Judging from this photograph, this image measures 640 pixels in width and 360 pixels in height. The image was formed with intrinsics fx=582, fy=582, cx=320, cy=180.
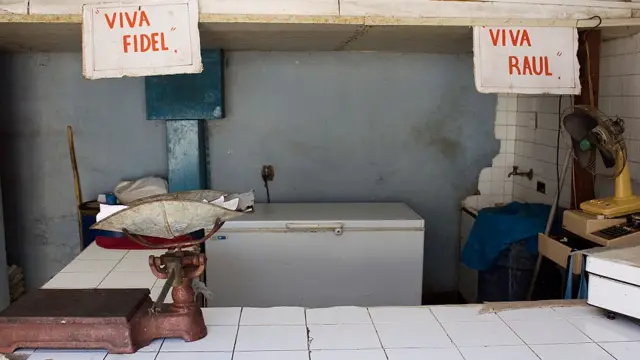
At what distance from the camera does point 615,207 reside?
2711 millimetres

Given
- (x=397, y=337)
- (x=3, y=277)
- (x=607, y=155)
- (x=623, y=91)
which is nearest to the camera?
(x=397, y=337)

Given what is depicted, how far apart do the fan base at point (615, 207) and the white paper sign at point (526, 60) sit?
55 centimetres

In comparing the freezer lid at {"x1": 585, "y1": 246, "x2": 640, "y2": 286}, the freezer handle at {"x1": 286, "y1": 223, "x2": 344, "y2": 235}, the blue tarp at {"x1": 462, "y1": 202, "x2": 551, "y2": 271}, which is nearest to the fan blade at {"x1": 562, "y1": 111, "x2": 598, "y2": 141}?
the freezer lid at {"x1": 585, "y1": 246, "x2": 640, "y2": 286}

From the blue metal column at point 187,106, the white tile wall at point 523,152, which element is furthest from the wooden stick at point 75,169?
the white tile wall at point 523,152

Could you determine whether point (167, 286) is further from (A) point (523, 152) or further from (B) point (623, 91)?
(A) point (523, 152)

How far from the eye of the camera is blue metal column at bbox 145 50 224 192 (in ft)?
13.2

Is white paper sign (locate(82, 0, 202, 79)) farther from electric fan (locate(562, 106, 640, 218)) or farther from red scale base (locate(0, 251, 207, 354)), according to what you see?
electric fan (locate(562, 106, 640, 218))

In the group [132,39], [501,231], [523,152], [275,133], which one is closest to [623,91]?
[501,231]

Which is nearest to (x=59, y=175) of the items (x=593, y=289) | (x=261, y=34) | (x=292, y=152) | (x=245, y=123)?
(x=245, y=123)

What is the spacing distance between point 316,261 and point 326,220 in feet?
0.86

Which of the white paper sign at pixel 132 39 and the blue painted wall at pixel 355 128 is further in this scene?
the blue painted wall at pixel 355 128

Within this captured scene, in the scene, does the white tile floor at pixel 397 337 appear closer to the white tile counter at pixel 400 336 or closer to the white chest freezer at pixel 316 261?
the white tile counter at pixel 400 336

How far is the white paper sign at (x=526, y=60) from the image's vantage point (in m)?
2.76

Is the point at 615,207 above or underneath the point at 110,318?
above
